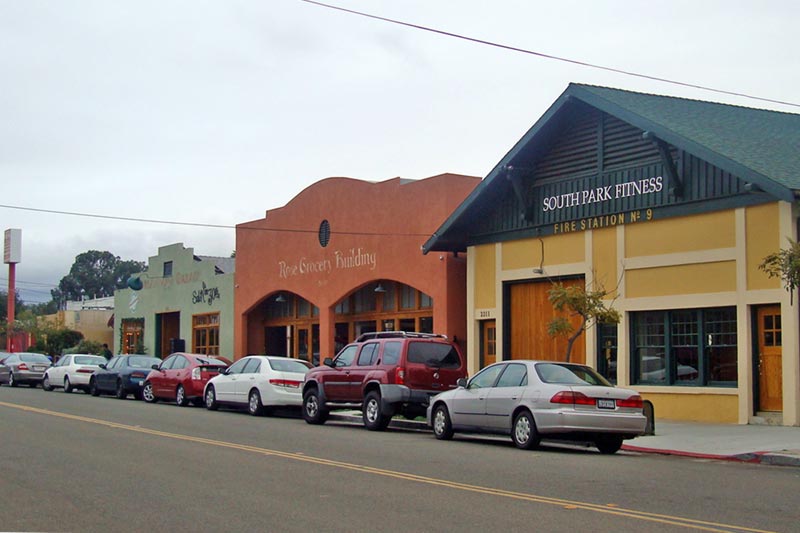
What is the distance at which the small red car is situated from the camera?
92.4 feet

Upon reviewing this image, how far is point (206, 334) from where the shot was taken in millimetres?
42906

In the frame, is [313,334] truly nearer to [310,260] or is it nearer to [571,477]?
[310,260]

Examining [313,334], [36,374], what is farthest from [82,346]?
[313,334]

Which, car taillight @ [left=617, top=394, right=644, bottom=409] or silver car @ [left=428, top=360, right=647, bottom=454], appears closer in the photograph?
silver car @ [left=428, top=360, right=647, bottom=454]

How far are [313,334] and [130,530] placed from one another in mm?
27430

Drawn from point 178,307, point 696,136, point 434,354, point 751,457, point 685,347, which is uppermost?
point 696,136

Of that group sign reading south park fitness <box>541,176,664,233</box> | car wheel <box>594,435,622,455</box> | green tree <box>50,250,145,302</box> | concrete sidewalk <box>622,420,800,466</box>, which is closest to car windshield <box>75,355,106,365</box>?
sign reading south park fitness <box>541,176,664,233</box>

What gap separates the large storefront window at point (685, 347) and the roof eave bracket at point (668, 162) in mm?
2512

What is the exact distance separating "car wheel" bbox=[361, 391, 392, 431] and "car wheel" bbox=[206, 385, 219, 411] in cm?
739

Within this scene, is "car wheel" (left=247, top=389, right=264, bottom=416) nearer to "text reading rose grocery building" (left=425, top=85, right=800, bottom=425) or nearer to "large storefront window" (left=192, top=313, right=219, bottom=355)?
"text reading rose grocery building" (left=425, top=85, right=800, bottom=425)

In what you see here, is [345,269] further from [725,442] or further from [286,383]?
[725,442]

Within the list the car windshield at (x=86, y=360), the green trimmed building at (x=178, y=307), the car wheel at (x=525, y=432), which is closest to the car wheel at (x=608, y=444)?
the car wheel at (x=525, y=432)

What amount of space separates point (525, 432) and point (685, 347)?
276 inches

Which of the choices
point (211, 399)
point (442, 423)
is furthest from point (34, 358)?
point (442, 423)
